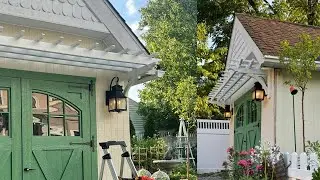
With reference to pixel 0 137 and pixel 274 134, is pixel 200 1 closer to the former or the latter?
pixel 274 134

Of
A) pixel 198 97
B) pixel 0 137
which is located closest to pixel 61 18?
pixel 0 137

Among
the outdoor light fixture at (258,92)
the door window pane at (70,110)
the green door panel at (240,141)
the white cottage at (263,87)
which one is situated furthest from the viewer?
the green door panel at (240,141)

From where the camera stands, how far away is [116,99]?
371 centimetres

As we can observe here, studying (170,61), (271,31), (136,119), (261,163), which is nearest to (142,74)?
(136,119)

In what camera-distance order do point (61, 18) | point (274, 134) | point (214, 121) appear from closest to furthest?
1. point (61, 18)
2. point (274, 134)
3. point (214, 121)

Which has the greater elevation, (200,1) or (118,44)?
(200,1)

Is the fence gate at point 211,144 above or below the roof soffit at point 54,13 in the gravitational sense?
→ below

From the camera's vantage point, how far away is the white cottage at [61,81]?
10.6ft

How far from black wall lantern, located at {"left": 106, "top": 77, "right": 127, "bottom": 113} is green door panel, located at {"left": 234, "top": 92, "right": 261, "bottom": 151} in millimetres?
2101

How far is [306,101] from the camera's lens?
491 centimetres

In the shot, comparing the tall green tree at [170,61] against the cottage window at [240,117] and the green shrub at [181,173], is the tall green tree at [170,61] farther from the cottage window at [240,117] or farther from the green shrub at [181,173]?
the cottage window at [240,117]

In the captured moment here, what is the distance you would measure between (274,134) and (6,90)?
8.87 ft

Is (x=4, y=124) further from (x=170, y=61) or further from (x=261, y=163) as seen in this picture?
(x=261, y=163)

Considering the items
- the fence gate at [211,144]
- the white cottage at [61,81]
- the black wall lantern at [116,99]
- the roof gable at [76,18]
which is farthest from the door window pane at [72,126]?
the fence gate at [211,144]
